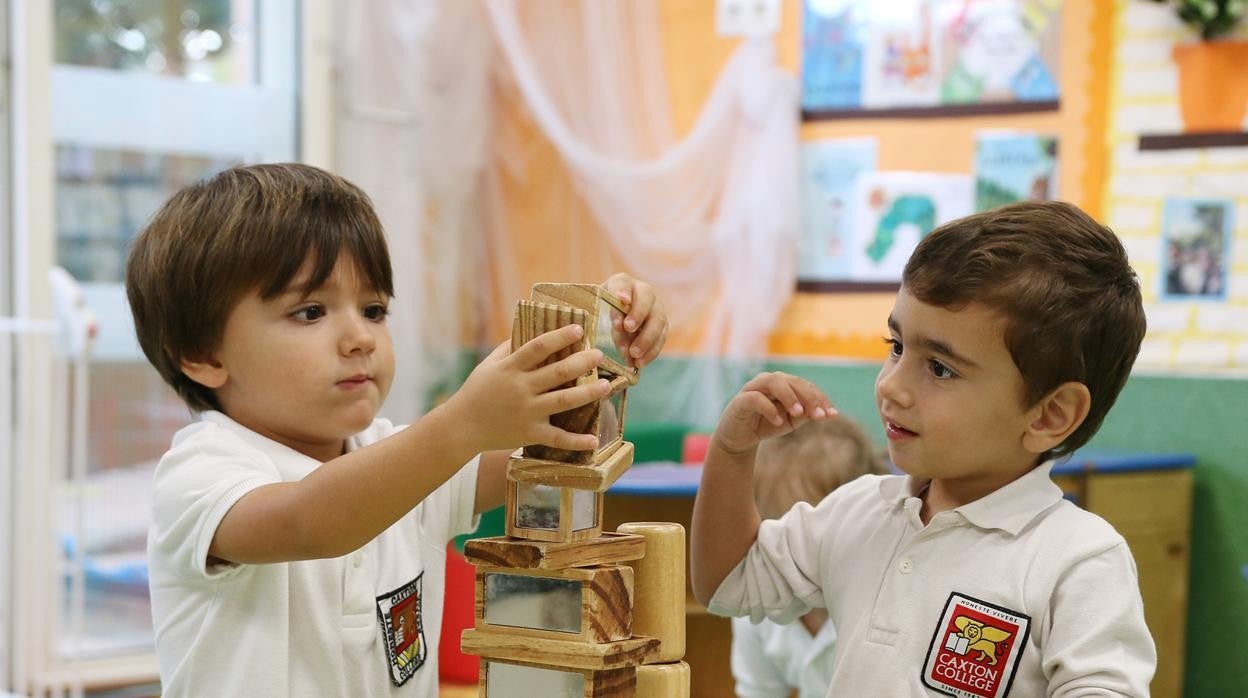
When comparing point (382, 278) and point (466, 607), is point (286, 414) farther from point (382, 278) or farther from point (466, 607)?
point (466, 607)

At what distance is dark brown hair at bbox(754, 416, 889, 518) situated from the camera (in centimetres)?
215

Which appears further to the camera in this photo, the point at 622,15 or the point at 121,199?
the point at 622,15

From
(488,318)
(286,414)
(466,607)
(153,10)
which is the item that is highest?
(153,10)

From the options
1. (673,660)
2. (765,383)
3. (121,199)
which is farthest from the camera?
(121,199)

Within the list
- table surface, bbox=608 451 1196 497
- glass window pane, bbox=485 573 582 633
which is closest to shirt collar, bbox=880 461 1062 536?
glass window pane, bbox=485 573 582 633

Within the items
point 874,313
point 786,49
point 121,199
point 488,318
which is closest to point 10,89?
point 121,199

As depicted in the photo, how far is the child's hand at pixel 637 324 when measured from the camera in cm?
126

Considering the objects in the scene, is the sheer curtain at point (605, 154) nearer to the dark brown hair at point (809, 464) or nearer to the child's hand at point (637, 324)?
the dark brown hair at point (809, 464)

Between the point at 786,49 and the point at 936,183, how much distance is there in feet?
2.39

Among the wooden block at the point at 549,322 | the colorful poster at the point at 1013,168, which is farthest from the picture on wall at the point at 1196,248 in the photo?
the wooden block at the point at 549,322

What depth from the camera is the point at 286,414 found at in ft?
4.51

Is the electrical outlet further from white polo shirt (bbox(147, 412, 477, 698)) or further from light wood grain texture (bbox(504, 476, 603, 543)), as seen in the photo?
light wood grain texture (bbox(504, 476, 603, 543))

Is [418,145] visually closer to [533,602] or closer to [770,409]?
[770,409]

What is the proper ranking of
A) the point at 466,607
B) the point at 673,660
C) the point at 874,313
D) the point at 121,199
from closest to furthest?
the point at 673,660 < the point at 466,607 < the point at 121,199 < the point at 874,313
